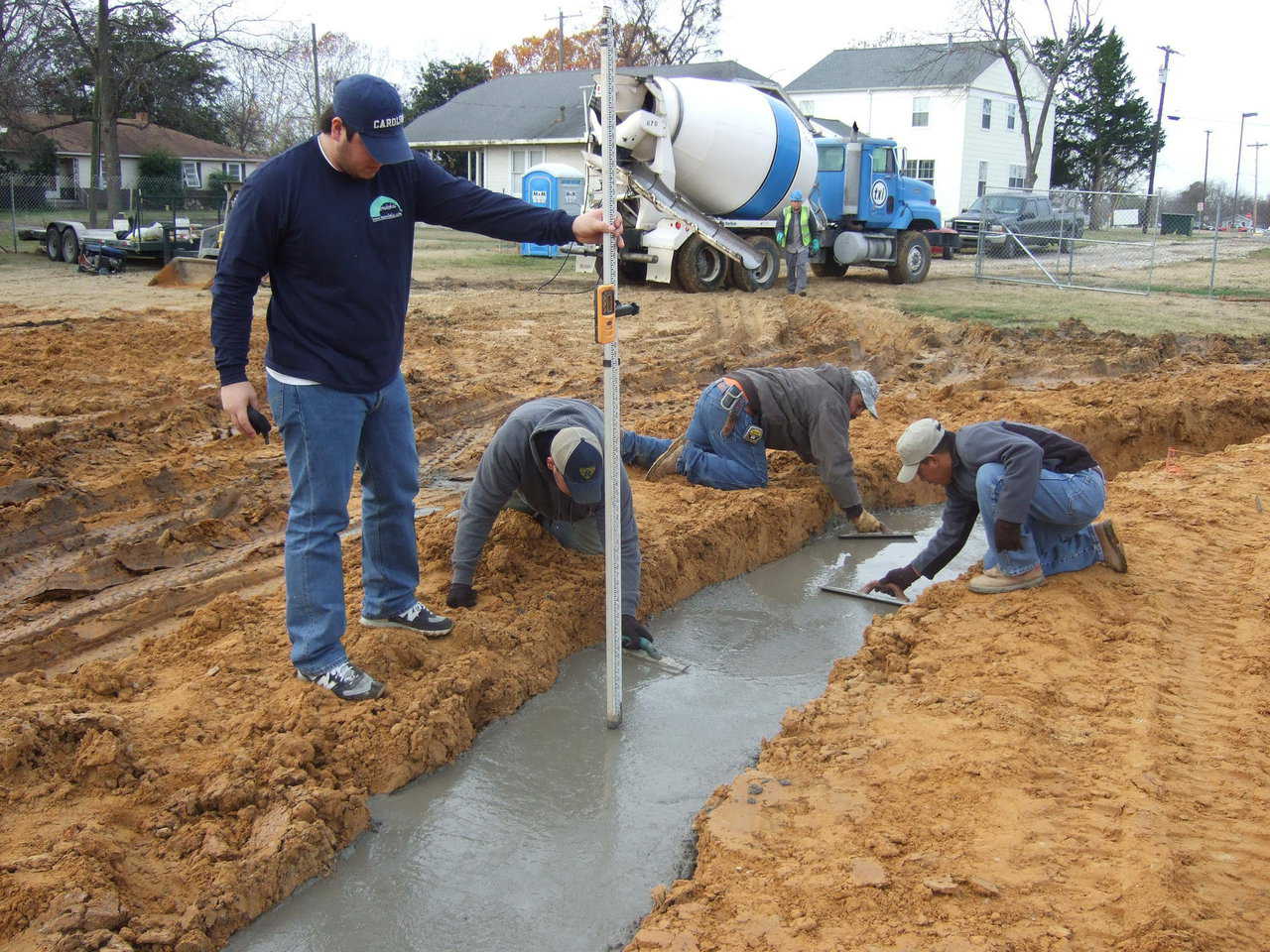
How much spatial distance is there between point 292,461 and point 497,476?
121cm

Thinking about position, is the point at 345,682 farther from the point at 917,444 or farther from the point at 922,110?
the point at 922,110

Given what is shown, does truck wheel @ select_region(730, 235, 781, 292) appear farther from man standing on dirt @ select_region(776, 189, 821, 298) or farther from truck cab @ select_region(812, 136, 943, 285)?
truck cab @ select_region(812, 136, 943, 285)

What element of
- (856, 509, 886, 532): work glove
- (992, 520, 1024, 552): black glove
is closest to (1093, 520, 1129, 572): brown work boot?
(992, 520, 1024, 552): black glove

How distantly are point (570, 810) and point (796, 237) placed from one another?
14.2 metres

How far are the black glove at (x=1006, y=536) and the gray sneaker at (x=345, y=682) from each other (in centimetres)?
296

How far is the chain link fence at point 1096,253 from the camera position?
19.4 m

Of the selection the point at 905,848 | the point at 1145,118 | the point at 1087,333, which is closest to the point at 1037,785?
the point at 905,848

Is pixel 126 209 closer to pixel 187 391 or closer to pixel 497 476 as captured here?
pixel 187 391

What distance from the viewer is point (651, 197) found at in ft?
52.4

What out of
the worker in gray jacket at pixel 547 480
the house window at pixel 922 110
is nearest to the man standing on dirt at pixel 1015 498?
the worker in gray jacket at pixel 547 480

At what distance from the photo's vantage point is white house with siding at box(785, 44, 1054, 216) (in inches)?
1617

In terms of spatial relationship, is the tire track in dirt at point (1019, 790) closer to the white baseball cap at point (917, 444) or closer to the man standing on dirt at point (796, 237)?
the white baseball cap at point (917, 444)

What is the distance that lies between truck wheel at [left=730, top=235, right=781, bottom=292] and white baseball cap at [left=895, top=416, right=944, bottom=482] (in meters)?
12.3

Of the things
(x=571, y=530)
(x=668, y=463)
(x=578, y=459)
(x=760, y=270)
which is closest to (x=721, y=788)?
(x=578, y=459)
